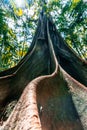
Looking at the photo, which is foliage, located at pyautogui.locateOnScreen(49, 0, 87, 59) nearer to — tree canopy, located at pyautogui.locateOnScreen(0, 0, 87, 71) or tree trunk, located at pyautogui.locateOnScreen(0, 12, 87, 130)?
tree canopy, located at pyautogui.locateOnScreen(0, 0, 87, 71)

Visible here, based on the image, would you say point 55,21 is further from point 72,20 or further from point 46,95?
point 46,95

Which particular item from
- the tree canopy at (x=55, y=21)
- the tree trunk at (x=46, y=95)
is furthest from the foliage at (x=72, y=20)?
the tree trunk at (x=46, y=95)

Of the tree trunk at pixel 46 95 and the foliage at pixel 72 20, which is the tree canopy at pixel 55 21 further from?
the tree trunk at pixel 46 95

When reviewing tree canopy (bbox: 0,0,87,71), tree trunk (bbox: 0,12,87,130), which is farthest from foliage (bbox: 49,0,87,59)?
tree trunk (bbox: 0,12,87,130)

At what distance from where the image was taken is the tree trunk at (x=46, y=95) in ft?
5.19

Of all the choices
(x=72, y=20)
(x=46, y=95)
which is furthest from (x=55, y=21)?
(x=46, y=95)

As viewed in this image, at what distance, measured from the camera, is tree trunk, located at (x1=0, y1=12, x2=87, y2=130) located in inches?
62.3

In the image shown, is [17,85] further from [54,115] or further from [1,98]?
[54,115]

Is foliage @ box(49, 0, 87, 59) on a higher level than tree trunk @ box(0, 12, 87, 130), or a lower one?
higher

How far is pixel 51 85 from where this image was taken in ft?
8.24

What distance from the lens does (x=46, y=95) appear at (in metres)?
2.29

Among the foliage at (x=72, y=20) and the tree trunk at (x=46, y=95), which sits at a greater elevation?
the foliage at (x=72, y=20)

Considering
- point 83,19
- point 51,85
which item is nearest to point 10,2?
point 83,19

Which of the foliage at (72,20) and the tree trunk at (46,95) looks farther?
the foliage at (72,20)
